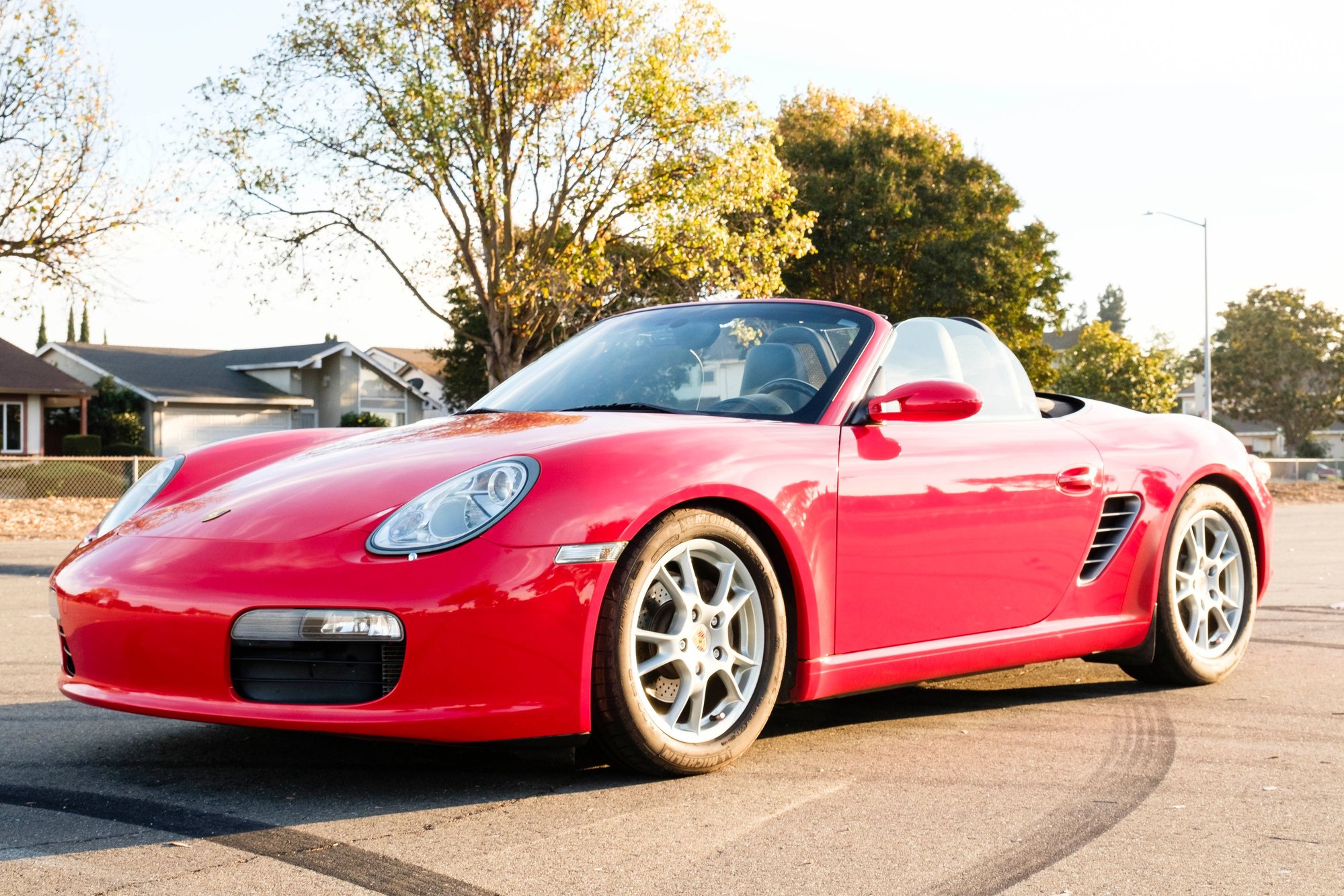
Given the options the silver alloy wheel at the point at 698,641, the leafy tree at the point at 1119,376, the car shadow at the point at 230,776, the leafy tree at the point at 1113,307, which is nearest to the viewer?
the car shadow at the point at 230,776

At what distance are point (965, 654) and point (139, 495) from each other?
9.22 ft

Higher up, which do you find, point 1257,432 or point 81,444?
point 1257,432

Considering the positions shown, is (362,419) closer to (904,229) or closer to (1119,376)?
(904,229)

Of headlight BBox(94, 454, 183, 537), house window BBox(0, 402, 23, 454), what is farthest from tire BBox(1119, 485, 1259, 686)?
house window BBox(0, 402, 23, 454)

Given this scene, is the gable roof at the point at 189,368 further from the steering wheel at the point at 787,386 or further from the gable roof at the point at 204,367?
the steering wheel at the point at 787,386

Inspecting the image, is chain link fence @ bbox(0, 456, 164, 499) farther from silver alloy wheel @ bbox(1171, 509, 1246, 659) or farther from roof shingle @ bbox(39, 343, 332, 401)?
roof shingle @ bbox(39, 343, 332, 401)

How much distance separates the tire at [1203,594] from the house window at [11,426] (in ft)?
143

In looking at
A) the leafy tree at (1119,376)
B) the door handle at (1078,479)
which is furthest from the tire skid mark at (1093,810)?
the leafy tree at (1119,376)

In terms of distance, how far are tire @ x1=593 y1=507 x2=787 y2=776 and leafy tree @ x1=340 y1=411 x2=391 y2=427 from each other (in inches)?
1689

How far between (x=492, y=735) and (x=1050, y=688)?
2.85m

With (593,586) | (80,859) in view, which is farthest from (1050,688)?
(80,859)

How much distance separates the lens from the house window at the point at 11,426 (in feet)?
142

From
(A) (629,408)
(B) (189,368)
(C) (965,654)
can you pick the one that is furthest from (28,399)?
(C) (965,654)

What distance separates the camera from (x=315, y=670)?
351 cm
